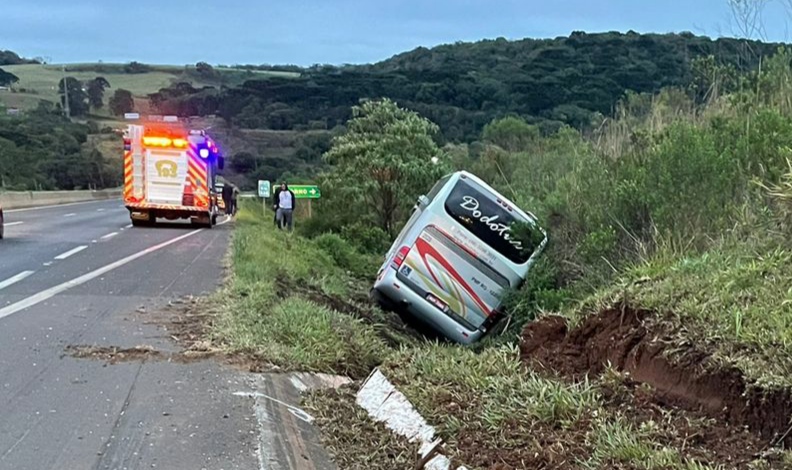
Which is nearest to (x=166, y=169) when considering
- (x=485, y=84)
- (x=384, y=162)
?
(x=384, y=162)

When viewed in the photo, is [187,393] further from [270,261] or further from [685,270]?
[270,261]

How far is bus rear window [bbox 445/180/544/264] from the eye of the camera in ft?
36.9

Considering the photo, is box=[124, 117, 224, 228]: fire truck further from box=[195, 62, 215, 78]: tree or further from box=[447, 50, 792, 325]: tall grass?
box=[195, 62, 215, 78]: tree

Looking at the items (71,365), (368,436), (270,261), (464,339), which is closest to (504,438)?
(368,436)

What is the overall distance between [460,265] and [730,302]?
243 inches

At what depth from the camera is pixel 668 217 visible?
27.2ft

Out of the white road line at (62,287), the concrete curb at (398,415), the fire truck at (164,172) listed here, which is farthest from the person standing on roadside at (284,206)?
the concrete curb at (398,415)

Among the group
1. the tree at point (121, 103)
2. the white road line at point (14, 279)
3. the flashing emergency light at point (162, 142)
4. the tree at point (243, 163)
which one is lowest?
the tree at point (243, 163)

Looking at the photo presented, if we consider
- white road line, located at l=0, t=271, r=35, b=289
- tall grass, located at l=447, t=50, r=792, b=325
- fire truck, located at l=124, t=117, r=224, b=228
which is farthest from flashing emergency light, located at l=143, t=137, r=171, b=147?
tall grass, located at l=447, t=50, r=792, b=325

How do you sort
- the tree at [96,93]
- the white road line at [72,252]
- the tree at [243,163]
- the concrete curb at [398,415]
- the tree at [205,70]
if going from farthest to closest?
1. the tree at [205,70]
2. the tree at [96,93]
3. the tree at [243,163]
4. the white road line at [72,252]
5. the concrete curb at [398,415]

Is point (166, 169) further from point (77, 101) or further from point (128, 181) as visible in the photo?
point (77, 101)

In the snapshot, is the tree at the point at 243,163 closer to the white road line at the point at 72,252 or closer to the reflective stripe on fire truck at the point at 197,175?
the reflective stripe on fire truck at the point at 197,175

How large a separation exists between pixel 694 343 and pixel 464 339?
6030 millimetres

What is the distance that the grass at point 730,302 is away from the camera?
4.31 meters
